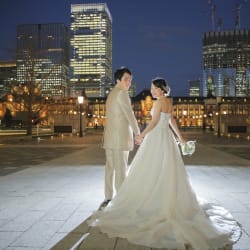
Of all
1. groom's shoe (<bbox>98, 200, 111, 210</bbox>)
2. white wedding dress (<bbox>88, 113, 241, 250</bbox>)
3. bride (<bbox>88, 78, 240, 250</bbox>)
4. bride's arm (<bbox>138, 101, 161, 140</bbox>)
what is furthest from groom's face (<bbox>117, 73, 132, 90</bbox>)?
groom's shoe (<bbox>98, 200, 111, 210</bbox>)

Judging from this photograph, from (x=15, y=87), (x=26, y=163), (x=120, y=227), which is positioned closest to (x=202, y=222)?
(x=120, y=227)

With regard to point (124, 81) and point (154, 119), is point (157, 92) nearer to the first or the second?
point (154, 119)

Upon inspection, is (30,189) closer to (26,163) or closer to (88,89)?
(26,163)

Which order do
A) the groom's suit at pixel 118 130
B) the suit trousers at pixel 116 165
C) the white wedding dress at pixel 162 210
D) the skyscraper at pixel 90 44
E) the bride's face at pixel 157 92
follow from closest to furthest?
the white wedding dress at pixel 162 210
the bride's face at pixel 157 92
the groom's suit at pixel 118 130
the suit trousers at pixel 116 165
the skyscraper at pixel 90 44

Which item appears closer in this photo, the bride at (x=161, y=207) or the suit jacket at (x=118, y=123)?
the bride at (x=161, y=207)

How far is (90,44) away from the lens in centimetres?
17900

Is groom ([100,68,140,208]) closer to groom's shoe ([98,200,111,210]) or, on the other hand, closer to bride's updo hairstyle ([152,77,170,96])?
groom's shoe ([98,200,111,210])

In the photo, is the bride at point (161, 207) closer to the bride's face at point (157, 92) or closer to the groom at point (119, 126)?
the bride's face at point (157, 92)

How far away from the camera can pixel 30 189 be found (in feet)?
25.0

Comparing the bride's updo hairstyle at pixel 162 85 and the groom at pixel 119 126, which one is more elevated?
the bride's updo hairstyle at pixel 162 85

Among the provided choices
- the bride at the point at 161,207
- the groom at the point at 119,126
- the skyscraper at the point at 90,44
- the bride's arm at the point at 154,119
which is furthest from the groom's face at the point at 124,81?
the skyscraper at the point at 90,44

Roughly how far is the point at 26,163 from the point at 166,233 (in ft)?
30.3

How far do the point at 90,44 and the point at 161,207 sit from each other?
589 feet

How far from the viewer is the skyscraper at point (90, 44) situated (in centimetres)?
17638
